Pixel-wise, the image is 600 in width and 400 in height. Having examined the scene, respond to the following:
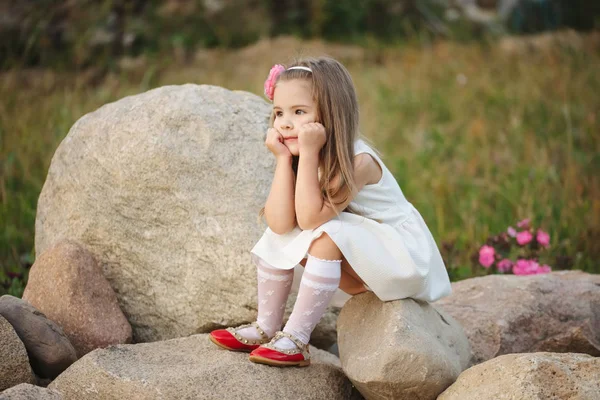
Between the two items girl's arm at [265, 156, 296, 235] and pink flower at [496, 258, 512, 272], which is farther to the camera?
pink flower at [496, 258, 512, 272]

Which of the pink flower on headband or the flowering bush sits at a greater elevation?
the pink flower on headband

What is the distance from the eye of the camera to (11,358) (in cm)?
269

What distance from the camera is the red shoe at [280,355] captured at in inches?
107

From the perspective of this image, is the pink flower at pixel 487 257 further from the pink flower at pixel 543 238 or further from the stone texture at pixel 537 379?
the stone texture at pixel 537 379

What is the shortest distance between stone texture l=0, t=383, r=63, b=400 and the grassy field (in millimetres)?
1327

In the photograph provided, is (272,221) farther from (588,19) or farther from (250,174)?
(588,19)

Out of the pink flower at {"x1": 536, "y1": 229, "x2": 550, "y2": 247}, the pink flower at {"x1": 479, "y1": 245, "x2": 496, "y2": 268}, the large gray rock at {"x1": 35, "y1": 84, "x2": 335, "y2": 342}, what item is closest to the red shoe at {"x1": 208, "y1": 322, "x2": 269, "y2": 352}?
the large gray rock at {"x1": 35, "y1": 84, "x2": 335, "y2": 342}

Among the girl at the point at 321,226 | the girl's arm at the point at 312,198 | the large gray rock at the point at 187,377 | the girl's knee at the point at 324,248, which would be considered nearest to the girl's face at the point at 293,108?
the girl at the point at 321,226

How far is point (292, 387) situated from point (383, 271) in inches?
21.1

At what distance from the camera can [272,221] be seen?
289cm

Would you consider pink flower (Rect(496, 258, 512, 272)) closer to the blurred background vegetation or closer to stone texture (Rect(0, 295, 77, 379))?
the blurred background vegetation

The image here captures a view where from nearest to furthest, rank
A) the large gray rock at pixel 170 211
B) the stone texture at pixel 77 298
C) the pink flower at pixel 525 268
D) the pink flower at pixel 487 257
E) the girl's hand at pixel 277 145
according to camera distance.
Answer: the girl's hand at pixel 277 145 → the stone texture at pixel 77 298 → the large gray rock at pixel 170 211 → the pink flower at pixel 525 268 → the pink flower at pixel 487 257

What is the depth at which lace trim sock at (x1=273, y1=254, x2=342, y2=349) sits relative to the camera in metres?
2.75

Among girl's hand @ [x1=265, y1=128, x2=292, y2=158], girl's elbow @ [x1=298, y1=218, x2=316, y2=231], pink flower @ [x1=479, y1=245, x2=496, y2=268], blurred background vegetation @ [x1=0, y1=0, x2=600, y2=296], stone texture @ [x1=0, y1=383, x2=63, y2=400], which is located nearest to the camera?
stone texture @ [x1=0, y1=383, x2=63, y2=400]
